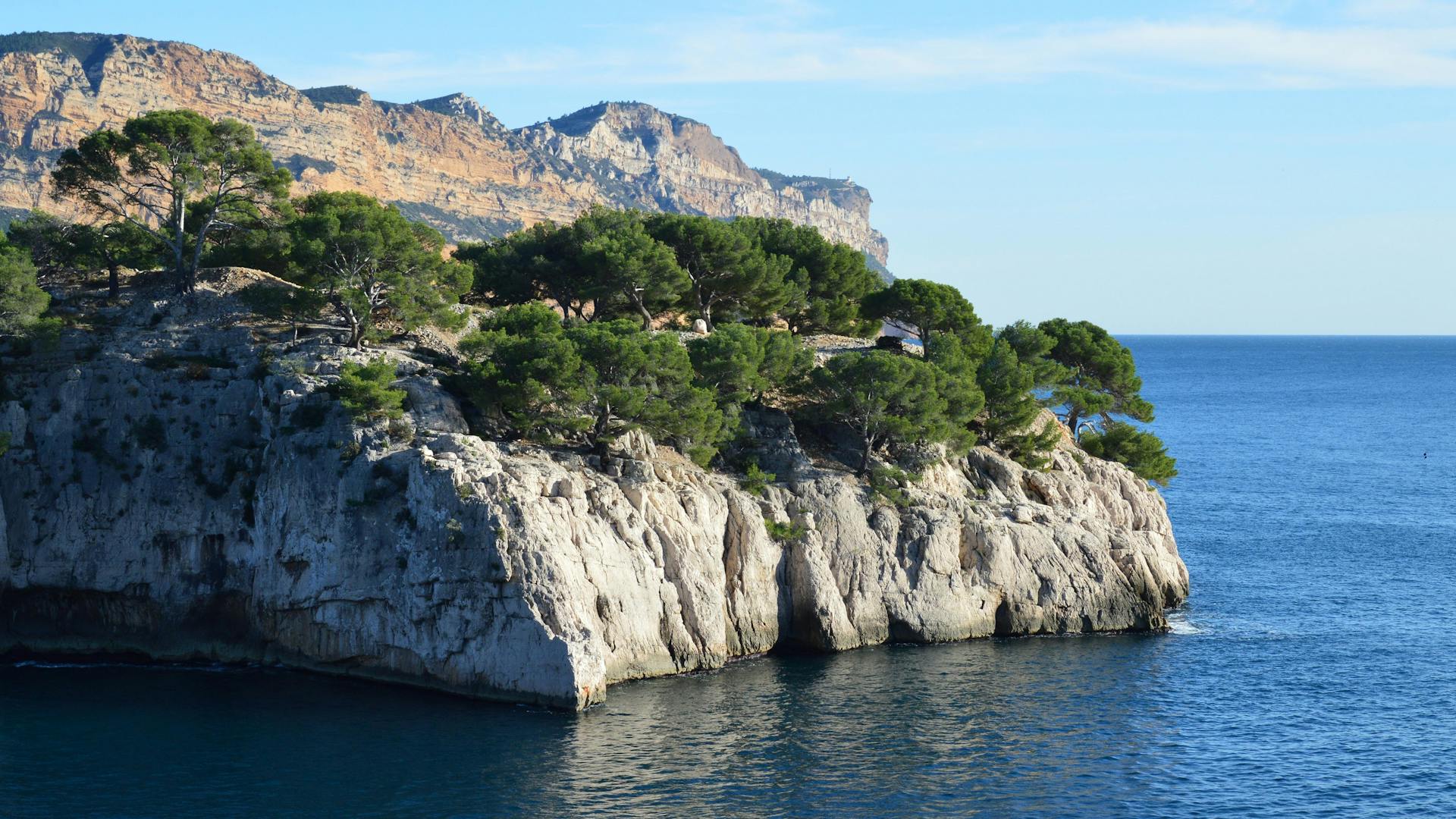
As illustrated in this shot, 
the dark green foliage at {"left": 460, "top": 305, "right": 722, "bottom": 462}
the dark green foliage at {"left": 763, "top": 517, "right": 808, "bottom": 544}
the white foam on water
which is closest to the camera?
the dark green foliage at {"left": 460, "top": 305, "right": 722, "bottom": 462}

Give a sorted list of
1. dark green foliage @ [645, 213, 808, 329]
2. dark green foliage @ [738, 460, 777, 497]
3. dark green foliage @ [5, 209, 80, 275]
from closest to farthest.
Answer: dark green foliage @ [738, 460, 777, 497], dark green foliage @ [5, 209, 80, 275], dark green foliage @ [645, 213, 808, 329]

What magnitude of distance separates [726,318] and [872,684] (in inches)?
1210

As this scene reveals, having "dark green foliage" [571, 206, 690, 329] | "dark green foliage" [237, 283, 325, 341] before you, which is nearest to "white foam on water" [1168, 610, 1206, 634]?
"dark green foliage" [571, 206, 690, 329]

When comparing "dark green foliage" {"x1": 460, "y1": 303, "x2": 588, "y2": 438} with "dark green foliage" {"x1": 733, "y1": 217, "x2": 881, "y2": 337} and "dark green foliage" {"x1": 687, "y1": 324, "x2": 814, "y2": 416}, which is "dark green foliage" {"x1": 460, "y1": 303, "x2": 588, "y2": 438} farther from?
"dark green foliage" {"x1": 733, "y1": 217, "x2": 881, "y2": 337}

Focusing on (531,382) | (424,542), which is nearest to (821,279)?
(531,382)

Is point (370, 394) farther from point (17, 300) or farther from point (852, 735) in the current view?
point (852, 735)

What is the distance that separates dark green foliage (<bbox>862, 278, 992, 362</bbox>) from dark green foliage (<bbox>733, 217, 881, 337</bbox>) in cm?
339

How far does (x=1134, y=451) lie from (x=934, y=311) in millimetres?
13245

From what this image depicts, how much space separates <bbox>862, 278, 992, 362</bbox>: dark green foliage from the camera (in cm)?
7562

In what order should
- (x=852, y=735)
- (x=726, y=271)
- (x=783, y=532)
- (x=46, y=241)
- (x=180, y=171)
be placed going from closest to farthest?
(x=852, y=735) → (x=783, y=532) → (x=180, y=171) → (x=46, y=241) → (x=726, y=271)

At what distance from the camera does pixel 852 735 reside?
47125 mm

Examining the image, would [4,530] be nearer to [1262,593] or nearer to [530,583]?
[530,583]

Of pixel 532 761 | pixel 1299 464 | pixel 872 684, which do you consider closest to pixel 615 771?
pixel 532 761

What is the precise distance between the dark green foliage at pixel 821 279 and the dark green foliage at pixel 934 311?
3395 mm
